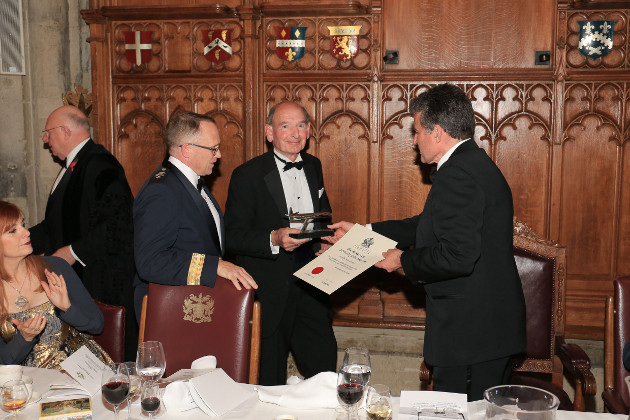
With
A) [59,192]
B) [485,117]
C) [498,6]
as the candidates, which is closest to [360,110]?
[485,117]

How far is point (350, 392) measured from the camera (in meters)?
1.68

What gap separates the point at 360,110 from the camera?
4.79m

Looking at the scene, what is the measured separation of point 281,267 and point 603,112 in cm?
278

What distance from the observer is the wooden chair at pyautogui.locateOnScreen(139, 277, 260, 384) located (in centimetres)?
248

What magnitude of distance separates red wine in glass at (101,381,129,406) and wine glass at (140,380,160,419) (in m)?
0.06

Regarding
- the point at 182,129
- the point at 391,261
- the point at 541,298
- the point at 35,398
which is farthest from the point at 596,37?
the point at 35,398

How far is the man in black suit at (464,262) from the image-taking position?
7.99 feet

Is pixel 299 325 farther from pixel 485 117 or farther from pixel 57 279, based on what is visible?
pixel 485 117

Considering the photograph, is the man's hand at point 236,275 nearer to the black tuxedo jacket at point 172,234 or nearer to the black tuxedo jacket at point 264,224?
the black tuxedo jacket at point 172,234

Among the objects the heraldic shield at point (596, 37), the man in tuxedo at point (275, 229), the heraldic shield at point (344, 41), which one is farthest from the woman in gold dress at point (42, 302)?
the heraldic shield at point (596, 37)

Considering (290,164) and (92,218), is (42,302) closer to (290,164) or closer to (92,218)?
(92,218)

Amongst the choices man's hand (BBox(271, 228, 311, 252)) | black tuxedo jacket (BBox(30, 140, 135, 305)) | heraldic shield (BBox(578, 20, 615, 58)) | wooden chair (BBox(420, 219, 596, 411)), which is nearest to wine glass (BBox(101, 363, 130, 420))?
man's hand (BBox(271, 228, 311, 252))

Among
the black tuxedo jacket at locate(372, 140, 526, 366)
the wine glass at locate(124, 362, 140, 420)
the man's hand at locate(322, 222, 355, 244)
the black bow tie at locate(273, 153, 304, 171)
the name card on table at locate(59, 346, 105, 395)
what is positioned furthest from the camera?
the black bow tie at locate(273, 153, 304, 171)

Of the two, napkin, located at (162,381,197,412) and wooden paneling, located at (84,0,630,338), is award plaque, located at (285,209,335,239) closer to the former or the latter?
napkin, located at (162,381,197,412)
